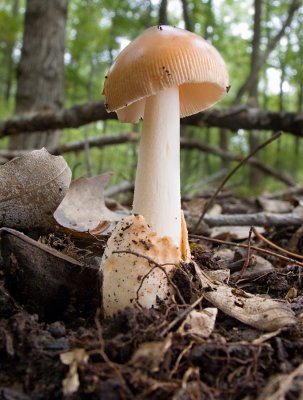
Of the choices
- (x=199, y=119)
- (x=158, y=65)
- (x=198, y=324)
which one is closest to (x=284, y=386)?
(x=198, y=324)

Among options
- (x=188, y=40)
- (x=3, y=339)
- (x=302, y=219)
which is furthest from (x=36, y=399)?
(x=302, y=219)

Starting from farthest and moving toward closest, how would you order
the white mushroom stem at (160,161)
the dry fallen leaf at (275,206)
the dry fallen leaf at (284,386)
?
1. the dry fallen leaf at (275,206)
2. the white mushroom stem at (160,161)
3. the dry fallen leaf at (284,386)

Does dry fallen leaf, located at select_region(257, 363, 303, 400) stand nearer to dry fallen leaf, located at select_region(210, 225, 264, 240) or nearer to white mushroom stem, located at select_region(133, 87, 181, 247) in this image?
white mushroom stem, located at select_region(133, 87, 181, 247)

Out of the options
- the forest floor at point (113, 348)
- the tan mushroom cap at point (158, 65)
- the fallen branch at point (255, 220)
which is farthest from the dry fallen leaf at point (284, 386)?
the fallen branch at point (255, 220)

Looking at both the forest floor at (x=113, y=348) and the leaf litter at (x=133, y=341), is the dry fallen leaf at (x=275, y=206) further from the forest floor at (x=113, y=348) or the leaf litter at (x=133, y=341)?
the forest floor at (x=113, y=348)

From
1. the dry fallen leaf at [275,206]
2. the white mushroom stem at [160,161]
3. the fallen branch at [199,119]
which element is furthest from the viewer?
the fallen branch at [199,119]
